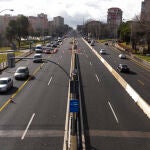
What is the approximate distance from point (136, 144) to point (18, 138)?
295 inches

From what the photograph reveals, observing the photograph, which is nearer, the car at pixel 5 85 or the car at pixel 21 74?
the car at pixel 5 85

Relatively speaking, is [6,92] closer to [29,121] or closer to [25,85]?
[25,85]

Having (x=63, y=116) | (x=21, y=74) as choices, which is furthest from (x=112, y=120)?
(x=21, y=74)

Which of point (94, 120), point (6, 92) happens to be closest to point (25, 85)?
point (6, 92)

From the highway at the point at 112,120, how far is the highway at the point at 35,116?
2087 mm

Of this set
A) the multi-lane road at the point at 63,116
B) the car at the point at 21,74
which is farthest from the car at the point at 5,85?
the car at the point at 21,74

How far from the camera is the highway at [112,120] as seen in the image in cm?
2095

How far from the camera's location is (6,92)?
34594 millimetres

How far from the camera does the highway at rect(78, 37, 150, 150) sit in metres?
21.0

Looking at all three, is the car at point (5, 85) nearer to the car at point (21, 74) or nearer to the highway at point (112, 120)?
the car at point (21, 74)

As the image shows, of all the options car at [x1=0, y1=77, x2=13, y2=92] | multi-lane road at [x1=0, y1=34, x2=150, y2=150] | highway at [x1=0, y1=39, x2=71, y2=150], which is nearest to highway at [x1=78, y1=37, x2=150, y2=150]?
multi-lane road at [x1=0, y1=34, x2=150, y2=150]

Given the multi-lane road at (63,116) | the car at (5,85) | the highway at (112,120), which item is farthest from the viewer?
the car at (5,85)

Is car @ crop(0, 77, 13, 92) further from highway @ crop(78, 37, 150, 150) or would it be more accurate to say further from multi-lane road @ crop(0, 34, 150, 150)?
highway @ crop(78, 37, 150, 150)

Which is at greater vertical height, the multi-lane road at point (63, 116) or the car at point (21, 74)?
the car at point (21, 74)
